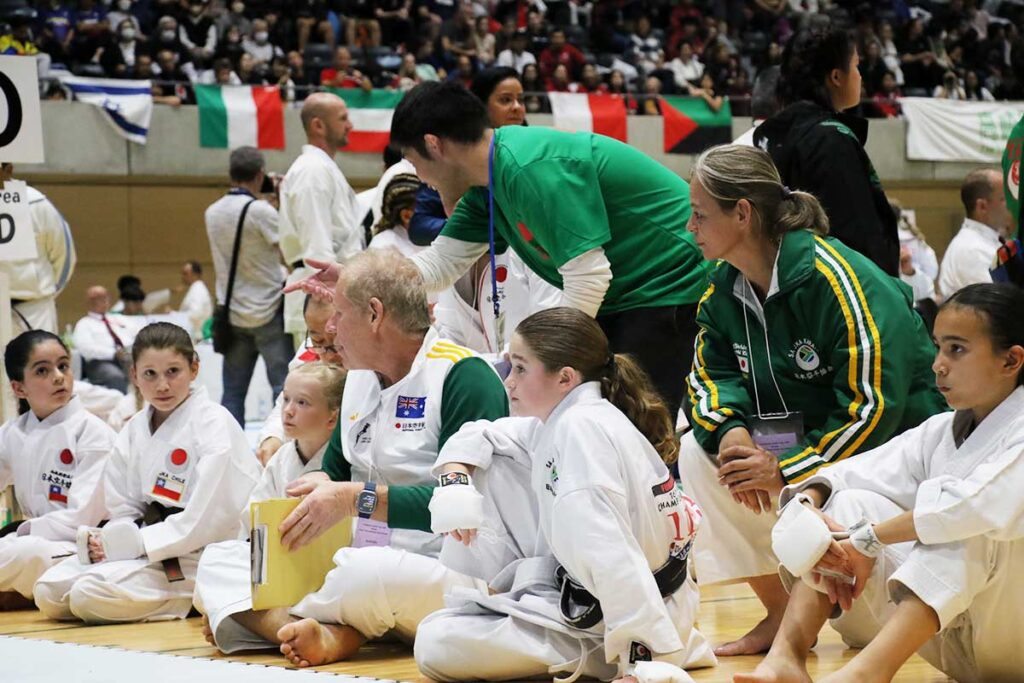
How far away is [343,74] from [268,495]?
1187cm

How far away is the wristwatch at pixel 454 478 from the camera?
10.6 ft

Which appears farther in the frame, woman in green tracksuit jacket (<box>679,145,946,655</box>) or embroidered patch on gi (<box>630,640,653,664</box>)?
woman in green tracksuit jacket (<box>679,145,946,655</box>)

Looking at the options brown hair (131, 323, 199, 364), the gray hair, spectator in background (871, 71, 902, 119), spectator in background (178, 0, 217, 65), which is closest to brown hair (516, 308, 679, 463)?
brown hair (131, 323, 199, 364)

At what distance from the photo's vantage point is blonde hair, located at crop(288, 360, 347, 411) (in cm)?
443

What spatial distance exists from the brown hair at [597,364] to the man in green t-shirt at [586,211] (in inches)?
20.8

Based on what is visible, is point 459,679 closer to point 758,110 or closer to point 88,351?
point 758,110

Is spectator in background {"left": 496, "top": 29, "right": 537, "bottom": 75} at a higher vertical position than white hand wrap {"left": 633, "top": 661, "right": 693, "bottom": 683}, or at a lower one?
higher

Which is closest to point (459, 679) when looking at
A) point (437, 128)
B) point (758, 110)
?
point (437, 128)

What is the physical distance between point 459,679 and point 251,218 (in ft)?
18.0

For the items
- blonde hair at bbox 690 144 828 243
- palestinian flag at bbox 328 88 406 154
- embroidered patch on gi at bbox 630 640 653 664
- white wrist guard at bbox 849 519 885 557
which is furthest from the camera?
palestinian flag at bbox 328 88 406 154

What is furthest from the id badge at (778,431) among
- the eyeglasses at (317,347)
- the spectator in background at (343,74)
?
the spectator in background at (343,74)

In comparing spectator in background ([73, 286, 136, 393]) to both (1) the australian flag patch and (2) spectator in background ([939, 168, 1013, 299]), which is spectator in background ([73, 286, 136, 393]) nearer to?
(2) spectator in background ([939, 168, 1013, 299])

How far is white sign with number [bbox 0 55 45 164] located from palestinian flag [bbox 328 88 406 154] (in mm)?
9581

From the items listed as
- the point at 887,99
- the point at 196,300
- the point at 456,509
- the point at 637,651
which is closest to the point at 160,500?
the point at 456,509
